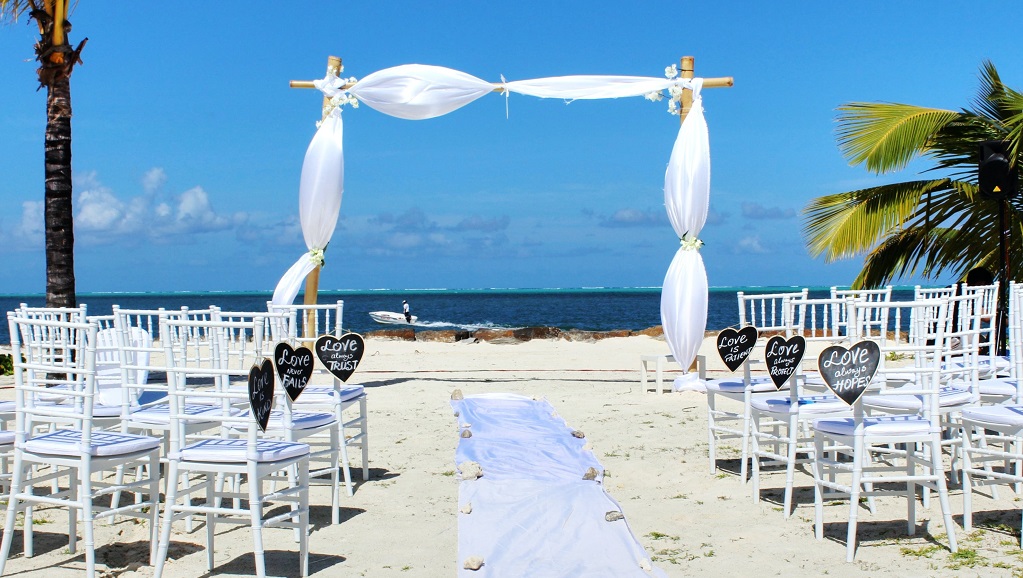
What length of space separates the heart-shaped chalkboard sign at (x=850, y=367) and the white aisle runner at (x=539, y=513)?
3.47 feet

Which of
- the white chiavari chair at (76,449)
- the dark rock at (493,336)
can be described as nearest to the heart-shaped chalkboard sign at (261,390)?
the white chiavari chair at (76,449)

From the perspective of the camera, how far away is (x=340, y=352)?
4469mm

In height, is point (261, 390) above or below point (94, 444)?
above

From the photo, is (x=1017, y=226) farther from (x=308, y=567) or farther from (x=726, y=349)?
(x=308, y=567)

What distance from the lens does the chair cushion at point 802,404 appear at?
4.31 metres

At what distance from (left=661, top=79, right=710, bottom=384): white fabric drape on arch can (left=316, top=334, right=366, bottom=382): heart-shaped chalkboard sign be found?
3.75 metres

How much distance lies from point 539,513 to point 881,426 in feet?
5.08

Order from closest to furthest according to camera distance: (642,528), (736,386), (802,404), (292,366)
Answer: (292,366)
(642,528)
(802,404)
(736,386)

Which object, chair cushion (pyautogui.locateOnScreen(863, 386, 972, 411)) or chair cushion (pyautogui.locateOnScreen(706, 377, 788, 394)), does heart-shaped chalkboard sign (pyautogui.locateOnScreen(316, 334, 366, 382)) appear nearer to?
chair cushion (pyautogui.locateOnScreen(706, 377, 788, 394))

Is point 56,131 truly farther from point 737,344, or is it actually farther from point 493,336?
point 493,336

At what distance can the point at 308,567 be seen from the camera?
3.44 meters

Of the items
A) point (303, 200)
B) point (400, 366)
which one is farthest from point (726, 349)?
point (400, 366)

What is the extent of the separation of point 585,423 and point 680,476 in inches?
71.1

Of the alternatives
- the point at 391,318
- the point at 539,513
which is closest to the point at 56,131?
the point at 539,513
